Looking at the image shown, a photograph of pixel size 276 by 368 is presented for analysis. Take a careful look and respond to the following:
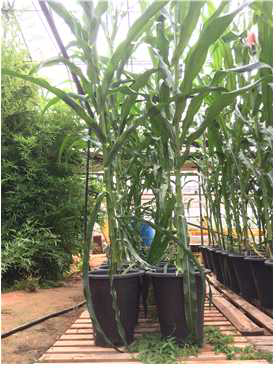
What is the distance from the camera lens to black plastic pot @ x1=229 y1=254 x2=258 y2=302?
1.83m

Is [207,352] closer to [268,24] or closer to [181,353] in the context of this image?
[181,353]

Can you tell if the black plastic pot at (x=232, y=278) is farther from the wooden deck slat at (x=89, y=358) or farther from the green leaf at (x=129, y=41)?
the green leaf at (x=129, y=41)

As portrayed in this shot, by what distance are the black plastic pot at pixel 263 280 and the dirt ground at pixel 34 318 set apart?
0.87 metres

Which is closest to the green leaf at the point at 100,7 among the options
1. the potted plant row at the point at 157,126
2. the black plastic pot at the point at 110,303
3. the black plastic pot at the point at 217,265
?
the potted plant row at the point at 157,126

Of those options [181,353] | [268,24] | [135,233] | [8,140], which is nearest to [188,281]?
[181,353]

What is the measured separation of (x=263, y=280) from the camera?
1617mm

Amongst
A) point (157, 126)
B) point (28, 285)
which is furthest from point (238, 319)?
point (28, 285)

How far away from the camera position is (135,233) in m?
1.67

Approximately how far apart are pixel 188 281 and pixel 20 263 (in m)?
1.99

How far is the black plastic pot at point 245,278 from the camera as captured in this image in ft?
6.00

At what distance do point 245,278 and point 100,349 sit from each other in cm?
95

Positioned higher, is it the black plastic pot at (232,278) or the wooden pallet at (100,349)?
the black plastic pot at (232,278)

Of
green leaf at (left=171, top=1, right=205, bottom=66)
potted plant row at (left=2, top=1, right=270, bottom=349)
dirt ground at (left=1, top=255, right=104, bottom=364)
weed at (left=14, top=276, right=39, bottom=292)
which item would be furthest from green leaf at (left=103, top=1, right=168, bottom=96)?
weed at (left=14, top=276, right=39, bottom=292)

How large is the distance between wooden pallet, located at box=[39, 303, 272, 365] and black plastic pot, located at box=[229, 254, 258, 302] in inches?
14.7
